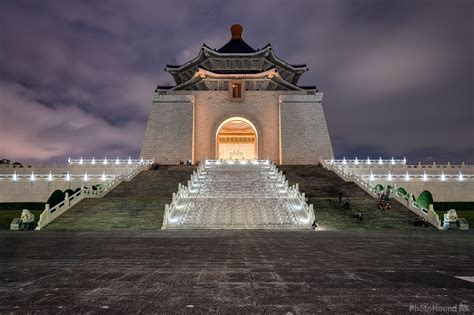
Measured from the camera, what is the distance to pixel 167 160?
123 feet

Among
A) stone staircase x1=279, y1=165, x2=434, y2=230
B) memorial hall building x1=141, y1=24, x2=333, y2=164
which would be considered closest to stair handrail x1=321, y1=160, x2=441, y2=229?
stone staircase x1=279, y1=165, x2=434, y2=230

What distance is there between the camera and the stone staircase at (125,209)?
1617 cm

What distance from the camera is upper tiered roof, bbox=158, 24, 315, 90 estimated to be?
38.5 m

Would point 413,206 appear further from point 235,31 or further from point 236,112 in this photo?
point 235,31

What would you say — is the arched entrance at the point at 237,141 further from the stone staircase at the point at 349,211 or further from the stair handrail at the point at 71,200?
the stone staircase at the point at 349,211

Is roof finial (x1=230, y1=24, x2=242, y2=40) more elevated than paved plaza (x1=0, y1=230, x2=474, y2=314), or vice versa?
roof finial (x1=230, y1=24, x2=242, y2=40)

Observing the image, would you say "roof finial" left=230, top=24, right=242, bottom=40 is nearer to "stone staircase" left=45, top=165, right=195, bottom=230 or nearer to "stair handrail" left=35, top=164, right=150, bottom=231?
"stair handrail" left=35, top=164, right=150, bottom=231

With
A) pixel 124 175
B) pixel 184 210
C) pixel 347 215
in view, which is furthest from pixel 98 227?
pixel 347 215

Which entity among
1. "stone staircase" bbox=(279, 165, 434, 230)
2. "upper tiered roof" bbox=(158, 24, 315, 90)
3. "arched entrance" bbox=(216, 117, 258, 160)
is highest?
"upper tiered roof" bbox=(158, 24, 315, 90)

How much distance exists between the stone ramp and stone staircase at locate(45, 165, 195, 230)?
1.27 m

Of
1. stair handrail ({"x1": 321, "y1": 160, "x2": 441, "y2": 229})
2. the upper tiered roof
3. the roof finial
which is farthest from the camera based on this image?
the roof finial

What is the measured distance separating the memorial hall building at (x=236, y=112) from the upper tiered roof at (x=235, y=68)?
0.37 feet

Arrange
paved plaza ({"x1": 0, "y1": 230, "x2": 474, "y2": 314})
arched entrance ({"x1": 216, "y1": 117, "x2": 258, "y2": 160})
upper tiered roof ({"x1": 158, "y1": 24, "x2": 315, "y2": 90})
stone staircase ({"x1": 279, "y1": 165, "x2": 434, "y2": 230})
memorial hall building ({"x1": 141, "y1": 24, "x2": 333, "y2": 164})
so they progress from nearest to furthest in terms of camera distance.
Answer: paved plaza ({"x1": 0, "y1": 230, "x2": 474, "y2": 314}), stone staircase ({"x1": 279, "y1": 165, "x2": 434, "y2": 230}), memorial hall building ({"x1": 141, "y1": 24, "x2": 333, "y2": 164}), upper tiered roof ({"x1": 158, "y1": 24, "x2": 315, "y2": 90}), arched entrance ({"x1": 216, "y1": 117, "x2": 258, "y2": 160})

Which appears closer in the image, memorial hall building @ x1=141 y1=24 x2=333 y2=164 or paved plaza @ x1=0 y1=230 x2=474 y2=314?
paved plaza @ x1=0 y1=230 x2=474 y2=314
